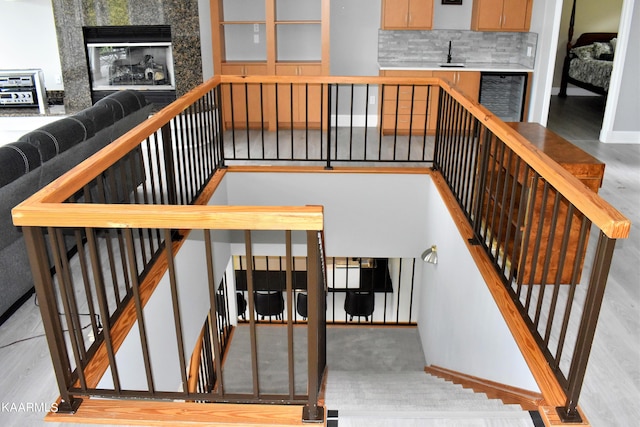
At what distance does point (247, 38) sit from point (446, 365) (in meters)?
4.92

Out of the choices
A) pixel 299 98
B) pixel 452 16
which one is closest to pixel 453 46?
pixel 452 16

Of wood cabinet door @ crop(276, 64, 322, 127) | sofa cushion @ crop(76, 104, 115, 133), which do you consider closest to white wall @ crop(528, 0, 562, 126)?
wood cabinet door @ crop(276, 64, 322, 127)

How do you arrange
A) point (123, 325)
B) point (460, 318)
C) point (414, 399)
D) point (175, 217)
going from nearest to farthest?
point (175, 217) → point (123, 325) → point (414, 399) → point (460, 318)

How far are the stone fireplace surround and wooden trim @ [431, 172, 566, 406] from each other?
4.78 metres

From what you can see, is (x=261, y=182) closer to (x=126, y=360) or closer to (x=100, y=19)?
(x=126, y=360)

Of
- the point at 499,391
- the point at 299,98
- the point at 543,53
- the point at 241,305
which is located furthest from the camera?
the point at 241,305

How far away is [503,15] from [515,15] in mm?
141

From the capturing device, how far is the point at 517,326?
8.33 ft

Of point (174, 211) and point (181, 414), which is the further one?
point (181, 414)

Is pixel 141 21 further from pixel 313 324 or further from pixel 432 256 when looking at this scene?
pixel 313 324

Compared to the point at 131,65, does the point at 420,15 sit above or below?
above

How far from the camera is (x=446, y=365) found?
14.1ft

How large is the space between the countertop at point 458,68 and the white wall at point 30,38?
4.83m

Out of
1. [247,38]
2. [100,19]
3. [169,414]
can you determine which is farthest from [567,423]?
[100,19]
